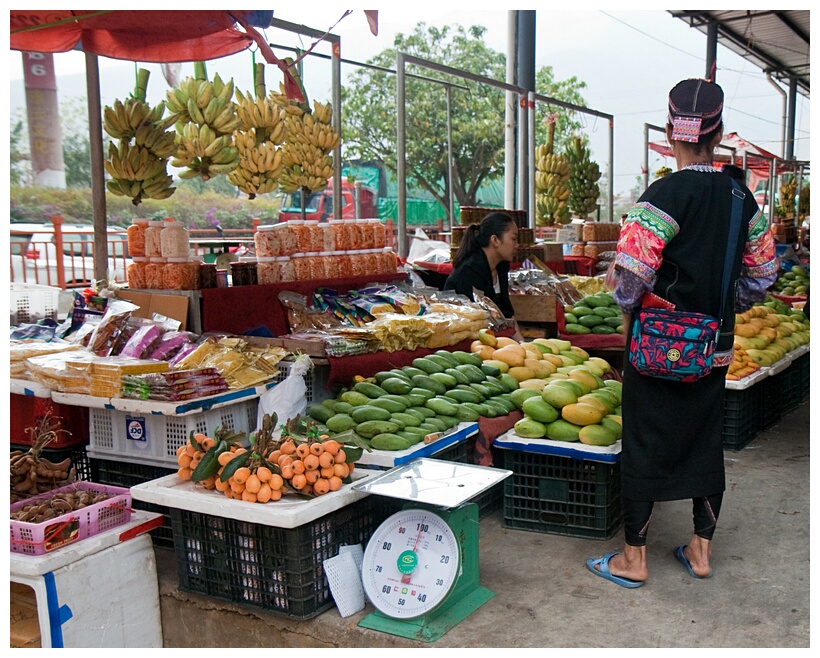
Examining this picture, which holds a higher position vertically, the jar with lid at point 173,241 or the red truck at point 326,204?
the red truck at point 326,204

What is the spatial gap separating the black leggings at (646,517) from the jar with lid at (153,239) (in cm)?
267

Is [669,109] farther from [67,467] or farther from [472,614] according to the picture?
[67,467]

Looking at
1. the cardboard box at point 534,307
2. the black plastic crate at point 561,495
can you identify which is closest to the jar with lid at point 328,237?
the cardboard box at point 534,307

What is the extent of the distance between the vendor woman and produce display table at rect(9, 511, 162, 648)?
9.66ft

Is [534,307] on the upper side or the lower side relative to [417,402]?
upper

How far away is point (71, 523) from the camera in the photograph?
9.05 ft

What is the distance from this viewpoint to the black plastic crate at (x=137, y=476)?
11.3 feet

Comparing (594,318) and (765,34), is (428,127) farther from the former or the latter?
(594,318)

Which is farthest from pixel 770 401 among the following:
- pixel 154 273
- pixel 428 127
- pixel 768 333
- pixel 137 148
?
pixel 428 127

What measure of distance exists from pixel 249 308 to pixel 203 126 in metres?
1.16

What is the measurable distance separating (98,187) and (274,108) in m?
1.52

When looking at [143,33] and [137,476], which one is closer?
[137,476]

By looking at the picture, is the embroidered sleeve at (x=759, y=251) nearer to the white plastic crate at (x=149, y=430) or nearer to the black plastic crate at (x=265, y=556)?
the black plastic crate at (x=265, y=556)

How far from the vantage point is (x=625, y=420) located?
3023 millimetres
